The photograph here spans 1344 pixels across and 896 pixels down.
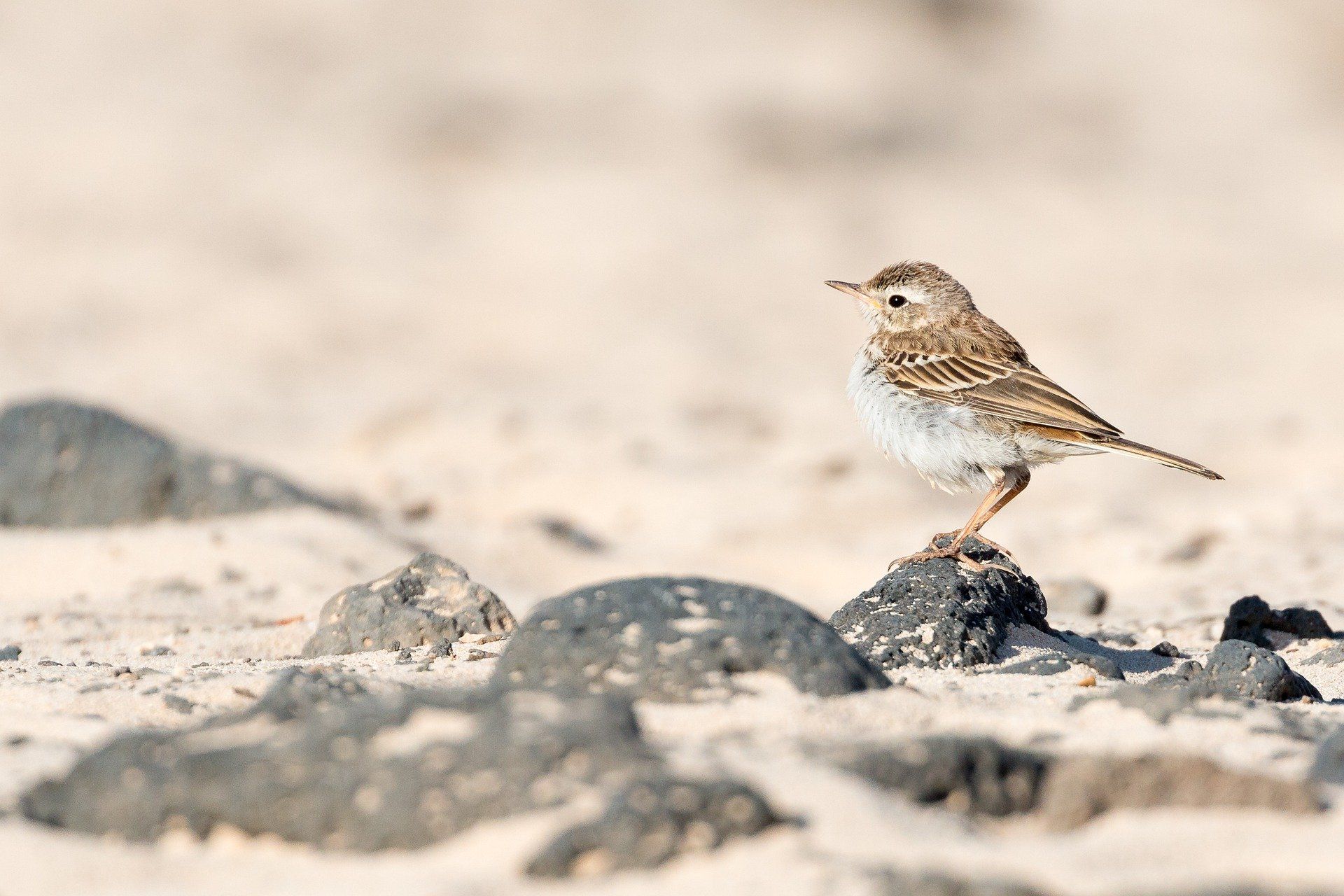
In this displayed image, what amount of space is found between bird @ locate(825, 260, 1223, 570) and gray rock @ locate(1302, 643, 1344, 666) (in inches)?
32.2

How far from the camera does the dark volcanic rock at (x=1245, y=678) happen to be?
4.78m

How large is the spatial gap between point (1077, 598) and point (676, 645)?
3.99 metres

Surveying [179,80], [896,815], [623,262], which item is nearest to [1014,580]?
[896,815]

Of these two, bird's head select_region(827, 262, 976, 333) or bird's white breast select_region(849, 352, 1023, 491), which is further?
bird's head select_region(827, 262, 976, 333)

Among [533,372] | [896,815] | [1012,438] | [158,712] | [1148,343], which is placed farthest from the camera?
[1148,343]

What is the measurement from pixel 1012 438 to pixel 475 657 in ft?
9.19

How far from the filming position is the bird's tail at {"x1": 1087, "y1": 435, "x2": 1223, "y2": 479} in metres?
6.17

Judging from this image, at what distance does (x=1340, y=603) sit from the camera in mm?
7441

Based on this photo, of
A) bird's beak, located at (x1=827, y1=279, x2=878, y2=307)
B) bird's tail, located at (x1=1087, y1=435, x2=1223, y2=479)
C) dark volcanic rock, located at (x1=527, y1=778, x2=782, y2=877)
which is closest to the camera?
dark volcanic rock, located at (x1=527, y1=778, x2=782, y2=877)

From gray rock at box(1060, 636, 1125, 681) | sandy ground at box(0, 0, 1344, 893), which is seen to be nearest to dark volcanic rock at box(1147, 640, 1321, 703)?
gray rock at box(1060, 636, 1125, 681)

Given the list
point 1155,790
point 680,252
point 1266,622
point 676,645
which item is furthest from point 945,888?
point 680,252

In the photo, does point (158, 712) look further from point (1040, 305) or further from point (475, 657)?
point (1040, 305)

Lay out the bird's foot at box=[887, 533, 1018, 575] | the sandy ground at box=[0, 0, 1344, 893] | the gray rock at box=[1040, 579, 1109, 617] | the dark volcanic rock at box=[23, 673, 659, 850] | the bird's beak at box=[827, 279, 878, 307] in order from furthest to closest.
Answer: the bird's beak at box=[827, 279, 878, 307]
the gray rock at box=[1040, 579, 1109, 617]
the bird's foot at box=[887, 533, 1018, 575]
the sandy ground at box=[0, 0, 1344, 893]
the dark volcanic rock at box=[23, 673, 659, 850]

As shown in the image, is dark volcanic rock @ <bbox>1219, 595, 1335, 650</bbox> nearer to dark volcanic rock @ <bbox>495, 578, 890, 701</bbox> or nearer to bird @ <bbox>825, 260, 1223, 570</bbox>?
bird @ <bbox>825, 260, 1223, 570</bbox>
